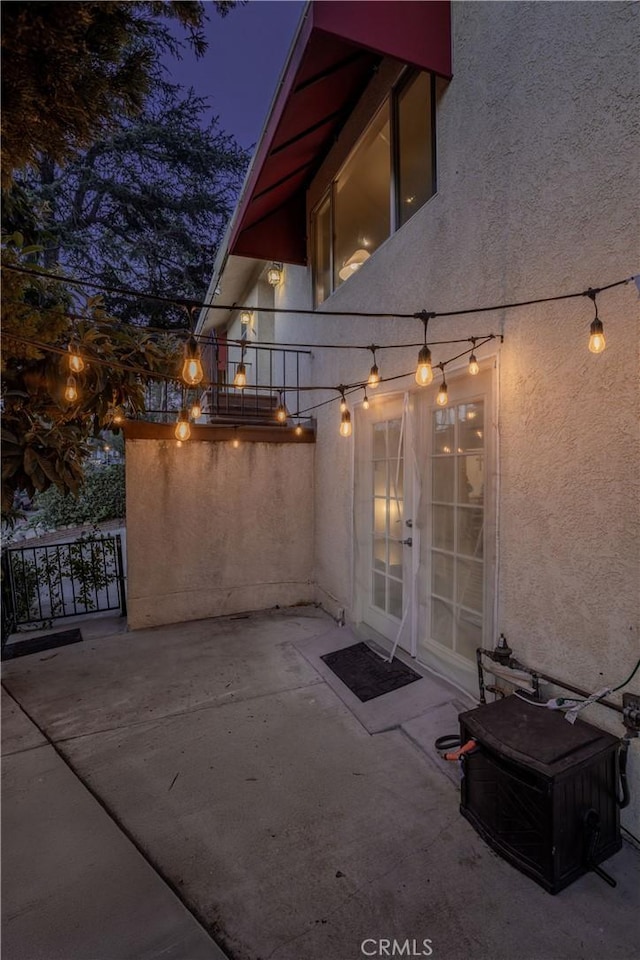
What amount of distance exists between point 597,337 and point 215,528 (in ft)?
14.6

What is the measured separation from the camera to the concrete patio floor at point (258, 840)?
5.40 feet

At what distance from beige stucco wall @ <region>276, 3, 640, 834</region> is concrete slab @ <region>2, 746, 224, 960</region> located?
216cm

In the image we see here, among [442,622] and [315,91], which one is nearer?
[442,622]

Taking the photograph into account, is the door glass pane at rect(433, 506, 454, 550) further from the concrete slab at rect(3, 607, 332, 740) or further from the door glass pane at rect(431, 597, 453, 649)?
the concrete slab at rect(3, 607, 332, 740)

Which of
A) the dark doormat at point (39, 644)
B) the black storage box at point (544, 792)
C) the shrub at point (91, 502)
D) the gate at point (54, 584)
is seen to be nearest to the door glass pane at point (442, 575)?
the black storage box at point (544, 792)

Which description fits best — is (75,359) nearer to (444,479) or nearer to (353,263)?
(444,479)

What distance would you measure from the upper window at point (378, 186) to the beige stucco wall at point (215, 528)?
2400 millimetres

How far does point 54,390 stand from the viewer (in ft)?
8.99

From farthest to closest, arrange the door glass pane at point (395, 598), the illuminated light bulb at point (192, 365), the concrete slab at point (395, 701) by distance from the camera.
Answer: the door glass pane at point (395, 598)
the concrete slab at point (395, 701)
the illuminated light bulb at point (192, 365)

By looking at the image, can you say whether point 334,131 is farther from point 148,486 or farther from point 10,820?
point 10,820

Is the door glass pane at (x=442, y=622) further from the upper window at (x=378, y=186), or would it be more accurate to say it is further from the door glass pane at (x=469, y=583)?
the upper window at (x=378, y=186)

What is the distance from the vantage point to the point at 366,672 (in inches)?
147

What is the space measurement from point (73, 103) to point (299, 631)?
4537 mm
